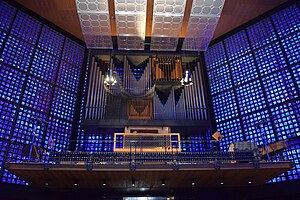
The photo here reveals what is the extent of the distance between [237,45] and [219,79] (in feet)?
7.83

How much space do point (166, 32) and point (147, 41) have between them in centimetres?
281

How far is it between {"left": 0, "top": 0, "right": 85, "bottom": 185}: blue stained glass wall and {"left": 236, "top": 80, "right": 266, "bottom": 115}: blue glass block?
→ 9.52m

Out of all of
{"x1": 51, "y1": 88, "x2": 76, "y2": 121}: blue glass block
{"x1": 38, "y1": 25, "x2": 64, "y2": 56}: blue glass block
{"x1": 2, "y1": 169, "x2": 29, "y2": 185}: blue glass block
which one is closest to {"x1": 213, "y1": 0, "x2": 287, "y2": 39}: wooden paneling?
{"x1": 38, "y1": 25, "x2": 64, "y2": 56}: blue glass block

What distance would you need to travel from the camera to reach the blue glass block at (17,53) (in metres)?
12.9

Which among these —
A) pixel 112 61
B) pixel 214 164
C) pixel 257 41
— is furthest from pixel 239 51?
pixel 214 164

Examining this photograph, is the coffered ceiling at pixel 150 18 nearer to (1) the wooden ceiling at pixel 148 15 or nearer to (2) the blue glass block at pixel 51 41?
(1) the wooden ceiling at pixel 148 15

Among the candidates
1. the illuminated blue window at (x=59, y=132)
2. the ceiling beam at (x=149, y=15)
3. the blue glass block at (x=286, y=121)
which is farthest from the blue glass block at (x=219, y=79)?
the illuminated blue window at (x=59, y=132)

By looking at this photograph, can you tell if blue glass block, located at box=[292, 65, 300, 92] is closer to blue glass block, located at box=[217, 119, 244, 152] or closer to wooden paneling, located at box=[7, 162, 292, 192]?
blue glass block, located at box=[217, 119, 244, 152]

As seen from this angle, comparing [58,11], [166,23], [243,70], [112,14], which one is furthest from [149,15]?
[243,70]

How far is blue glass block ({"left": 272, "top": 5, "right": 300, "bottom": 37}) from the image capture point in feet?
45.1

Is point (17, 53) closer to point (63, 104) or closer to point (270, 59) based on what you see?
point (63, 104)

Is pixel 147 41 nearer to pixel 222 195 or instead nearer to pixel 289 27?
pixel 289 27

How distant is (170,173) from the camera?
9.55m

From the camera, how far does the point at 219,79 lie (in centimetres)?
1598
